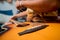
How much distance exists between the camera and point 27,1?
0.90 meters

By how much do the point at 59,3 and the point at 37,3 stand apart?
16cm

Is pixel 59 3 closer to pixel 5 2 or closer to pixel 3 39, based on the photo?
pixel 3 39

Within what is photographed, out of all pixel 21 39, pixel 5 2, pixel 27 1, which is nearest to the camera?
pixel 21 39

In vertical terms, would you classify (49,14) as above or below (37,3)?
below

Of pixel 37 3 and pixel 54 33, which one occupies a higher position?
pixel 37 3

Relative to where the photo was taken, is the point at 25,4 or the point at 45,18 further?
the point at 45,18

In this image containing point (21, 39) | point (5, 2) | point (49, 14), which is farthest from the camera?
point (5, 2)

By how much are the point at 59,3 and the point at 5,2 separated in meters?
2.53

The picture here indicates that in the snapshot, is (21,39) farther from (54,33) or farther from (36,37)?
(54,33)

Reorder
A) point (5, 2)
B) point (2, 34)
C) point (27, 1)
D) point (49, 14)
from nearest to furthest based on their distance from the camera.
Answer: point (2, 34) → point (27, 1) → point (49, 14) → point (5, 2)

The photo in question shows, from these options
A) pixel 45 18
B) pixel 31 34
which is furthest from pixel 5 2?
pixel 31 34

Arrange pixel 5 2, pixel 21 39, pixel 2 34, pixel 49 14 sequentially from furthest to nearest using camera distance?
pixel 5 2 < pixel 49 14 < pixel 2 34 < pixel 21 39

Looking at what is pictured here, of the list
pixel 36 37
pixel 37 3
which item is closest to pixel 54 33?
pixel 36 37

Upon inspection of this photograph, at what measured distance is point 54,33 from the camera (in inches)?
28.4
